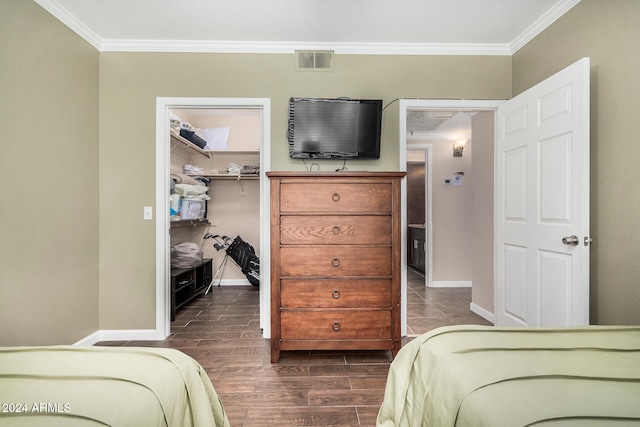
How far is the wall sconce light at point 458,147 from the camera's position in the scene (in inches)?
188

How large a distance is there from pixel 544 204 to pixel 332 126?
5.70 feet

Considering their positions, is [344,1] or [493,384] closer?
[493,384]

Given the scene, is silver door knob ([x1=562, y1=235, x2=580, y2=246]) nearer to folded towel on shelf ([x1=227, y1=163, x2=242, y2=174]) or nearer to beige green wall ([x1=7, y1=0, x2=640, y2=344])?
beige green wall ([x1=7, y1=0, x2=640, y2=344])

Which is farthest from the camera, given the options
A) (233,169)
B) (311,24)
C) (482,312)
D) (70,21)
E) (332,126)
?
(233,169)

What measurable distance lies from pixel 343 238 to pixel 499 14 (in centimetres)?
213

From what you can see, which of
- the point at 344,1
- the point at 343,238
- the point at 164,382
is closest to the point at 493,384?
the point at 164,382

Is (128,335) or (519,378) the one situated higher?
(519,378)

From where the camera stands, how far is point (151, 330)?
2625 mm

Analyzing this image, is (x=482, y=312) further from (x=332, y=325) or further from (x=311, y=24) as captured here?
(x=311, y=24)

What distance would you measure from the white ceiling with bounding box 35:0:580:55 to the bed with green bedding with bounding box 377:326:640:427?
2264 mm

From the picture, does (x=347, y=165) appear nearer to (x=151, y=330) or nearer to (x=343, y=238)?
(x=343, y=238)

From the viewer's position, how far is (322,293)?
2117mm

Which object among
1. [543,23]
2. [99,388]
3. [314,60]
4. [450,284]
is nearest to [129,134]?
[314,60]

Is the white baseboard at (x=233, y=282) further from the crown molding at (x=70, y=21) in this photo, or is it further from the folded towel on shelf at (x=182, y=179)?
the crown molding at (x=70, y=21)
